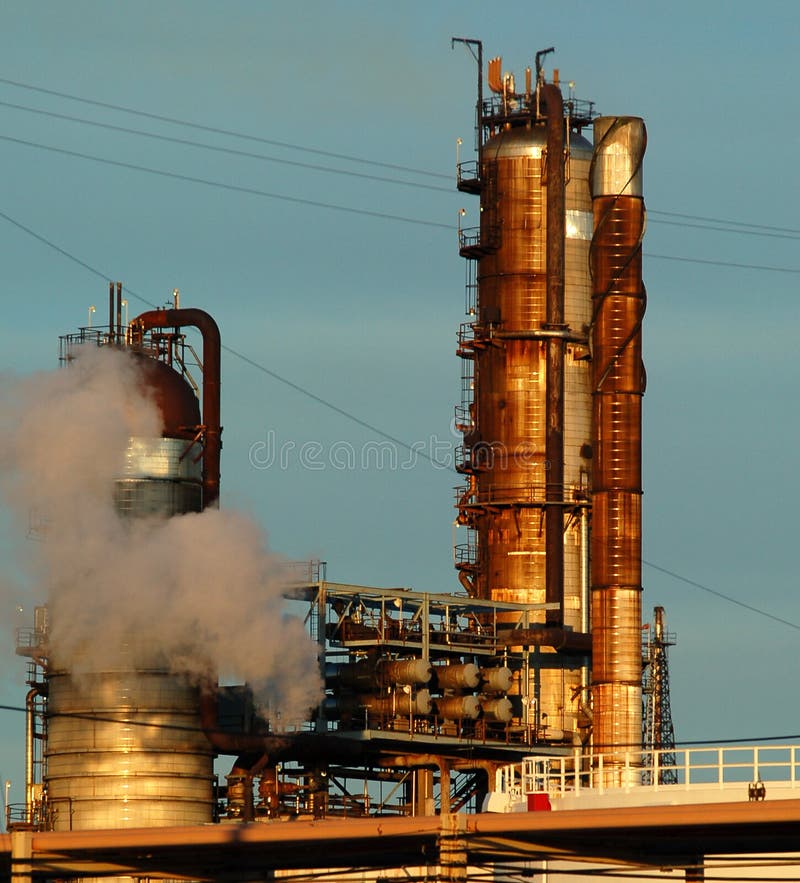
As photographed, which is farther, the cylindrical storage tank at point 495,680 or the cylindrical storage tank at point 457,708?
the cylindrical storage tank at point 495,680

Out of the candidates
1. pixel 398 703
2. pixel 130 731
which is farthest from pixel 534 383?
pixel 130 731

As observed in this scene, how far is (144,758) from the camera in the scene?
73500 mm

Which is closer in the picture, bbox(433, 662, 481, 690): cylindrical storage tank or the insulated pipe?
bbox(433, 662, 481, 690): cylindrical storage tank

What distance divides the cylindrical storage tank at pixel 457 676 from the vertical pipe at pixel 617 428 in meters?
6.76

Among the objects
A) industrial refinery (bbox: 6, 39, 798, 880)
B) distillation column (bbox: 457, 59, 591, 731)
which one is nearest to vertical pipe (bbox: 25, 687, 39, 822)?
industrial refinery (bbox: 6, 39, 798, 880)

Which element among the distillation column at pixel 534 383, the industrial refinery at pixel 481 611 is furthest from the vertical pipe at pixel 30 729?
the distillation column at pixel 534 383

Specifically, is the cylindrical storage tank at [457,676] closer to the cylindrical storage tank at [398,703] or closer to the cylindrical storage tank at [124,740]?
the cylindrical storage tank at [398,703]

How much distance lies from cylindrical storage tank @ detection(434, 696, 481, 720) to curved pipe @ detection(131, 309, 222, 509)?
10238 mm

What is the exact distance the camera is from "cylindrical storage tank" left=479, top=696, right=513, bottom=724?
81.7 m

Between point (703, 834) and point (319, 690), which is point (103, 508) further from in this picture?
point (703, 834)

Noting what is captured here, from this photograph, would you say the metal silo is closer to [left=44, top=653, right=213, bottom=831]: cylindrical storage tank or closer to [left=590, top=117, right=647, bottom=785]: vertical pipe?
[left=44, top=653, right=213, bottom=831]: cylindrical storage tank

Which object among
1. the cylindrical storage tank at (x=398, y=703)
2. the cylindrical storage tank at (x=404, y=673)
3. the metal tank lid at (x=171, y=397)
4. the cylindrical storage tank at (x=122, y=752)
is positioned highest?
the metal tank lid at (x=171, y=397)

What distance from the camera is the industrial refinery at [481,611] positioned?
7375 centimetres

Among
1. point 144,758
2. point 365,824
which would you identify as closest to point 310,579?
point 144,758
